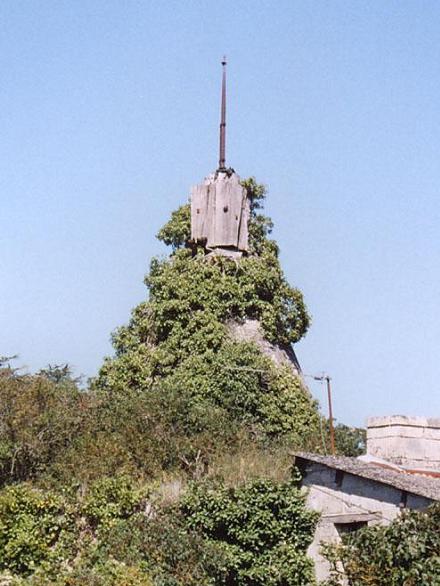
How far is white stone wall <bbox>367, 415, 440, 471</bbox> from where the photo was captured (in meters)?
17.9

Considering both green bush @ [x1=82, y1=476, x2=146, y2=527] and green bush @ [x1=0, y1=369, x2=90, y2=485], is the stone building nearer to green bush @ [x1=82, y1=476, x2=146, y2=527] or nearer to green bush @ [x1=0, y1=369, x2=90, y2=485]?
green bush @ [x1=82, y1=476, x2=146, y2=527]

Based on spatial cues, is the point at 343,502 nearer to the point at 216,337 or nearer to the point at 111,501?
the point at 111,501

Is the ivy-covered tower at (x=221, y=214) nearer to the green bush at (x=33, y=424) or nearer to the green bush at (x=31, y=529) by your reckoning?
the green bush at (x=33, y=424)

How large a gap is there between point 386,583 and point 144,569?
4359 millimetres

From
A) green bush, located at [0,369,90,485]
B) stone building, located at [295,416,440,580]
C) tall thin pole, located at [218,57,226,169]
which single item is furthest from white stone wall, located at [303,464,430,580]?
tall thin pole, located at [218,57,226,169]

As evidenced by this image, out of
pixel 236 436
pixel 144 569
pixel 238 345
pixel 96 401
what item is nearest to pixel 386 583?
pixel 144 569

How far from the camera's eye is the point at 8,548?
15250 mm

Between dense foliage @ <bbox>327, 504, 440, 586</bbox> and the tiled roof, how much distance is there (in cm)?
127

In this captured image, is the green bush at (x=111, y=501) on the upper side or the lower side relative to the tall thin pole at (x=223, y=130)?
lower

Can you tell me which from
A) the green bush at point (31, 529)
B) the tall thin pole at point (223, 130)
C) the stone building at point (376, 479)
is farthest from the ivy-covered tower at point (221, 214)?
the green bush at point (31, 529)

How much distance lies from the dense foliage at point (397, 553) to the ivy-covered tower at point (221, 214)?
15.3 meters

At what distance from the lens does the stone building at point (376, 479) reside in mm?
14422

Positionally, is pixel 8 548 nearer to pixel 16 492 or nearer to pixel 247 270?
pixel 16 492

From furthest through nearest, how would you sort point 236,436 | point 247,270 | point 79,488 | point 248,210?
point 248,210
point 247,270
point 236,436
point 79,488
